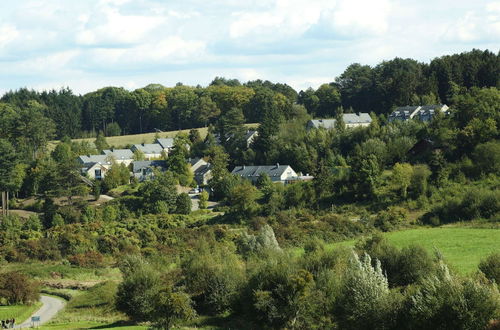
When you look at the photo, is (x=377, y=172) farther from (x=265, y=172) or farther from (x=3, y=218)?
(x=3, y=218)

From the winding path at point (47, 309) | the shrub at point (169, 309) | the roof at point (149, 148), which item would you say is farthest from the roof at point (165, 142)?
the shrub at point (169, 309)

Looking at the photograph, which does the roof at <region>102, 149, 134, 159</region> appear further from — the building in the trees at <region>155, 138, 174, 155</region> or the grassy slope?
the grassy slope

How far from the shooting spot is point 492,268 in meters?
29.9

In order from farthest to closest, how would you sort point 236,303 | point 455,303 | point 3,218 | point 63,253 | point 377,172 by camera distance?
point 3,218, point 377,172, point 63,253, point 236,303, point 455,303

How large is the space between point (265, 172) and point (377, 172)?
661 inches

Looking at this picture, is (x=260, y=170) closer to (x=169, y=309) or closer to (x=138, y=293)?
(x=138, y=293)

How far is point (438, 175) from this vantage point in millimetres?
60375

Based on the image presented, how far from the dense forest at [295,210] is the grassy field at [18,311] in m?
1.79

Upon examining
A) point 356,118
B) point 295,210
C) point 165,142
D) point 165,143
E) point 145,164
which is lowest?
point 295,210

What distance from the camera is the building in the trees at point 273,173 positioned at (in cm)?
7651

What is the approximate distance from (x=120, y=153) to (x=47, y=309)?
64.6 meters

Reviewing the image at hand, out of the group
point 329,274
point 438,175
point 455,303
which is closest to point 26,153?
point 438,175

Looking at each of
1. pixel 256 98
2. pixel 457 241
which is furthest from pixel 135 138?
pixel 457 241

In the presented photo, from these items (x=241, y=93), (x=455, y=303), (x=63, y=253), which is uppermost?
(x=241, y=93)
